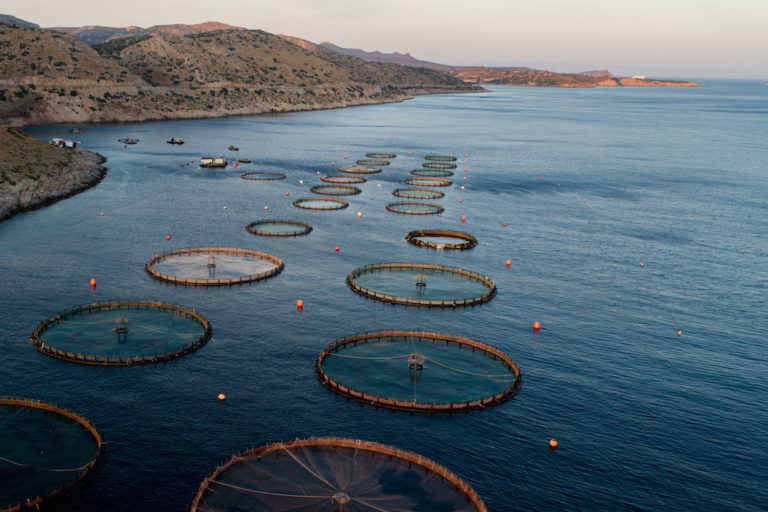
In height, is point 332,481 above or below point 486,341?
below

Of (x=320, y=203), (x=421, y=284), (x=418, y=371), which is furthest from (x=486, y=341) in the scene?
(x=320, y=203)

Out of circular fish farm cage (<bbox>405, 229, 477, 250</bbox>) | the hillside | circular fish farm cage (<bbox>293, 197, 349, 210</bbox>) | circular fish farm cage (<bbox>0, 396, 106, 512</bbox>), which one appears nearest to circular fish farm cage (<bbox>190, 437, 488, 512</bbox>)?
circular fish farm cage (<bbox>0, 396, 106, 512</bbox>)

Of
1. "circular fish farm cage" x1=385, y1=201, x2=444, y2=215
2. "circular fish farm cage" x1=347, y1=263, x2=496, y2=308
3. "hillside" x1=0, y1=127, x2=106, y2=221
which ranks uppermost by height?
"hillside" x1=0, y1=127, x2=106, y2=221

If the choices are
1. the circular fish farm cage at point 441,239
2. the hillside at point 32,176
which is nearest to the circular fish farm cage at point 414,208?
the circular fish farm cage at point 441,239

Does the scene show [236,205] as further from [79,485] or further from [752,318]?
[752,318]

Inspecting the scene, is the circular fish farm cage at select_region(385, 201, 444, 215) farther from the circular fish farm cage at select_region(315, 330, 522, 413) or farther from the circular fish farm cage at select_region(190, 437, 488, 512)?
the circular fish farm cage at select_region(190, 437, 488, 512)

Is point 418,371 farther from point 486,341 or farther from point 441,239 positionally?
point 441,239

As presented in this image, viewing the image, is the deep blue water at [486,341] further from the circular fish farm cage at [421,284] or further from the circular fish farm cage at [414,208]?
the circular fish farm cage at [414,208]
